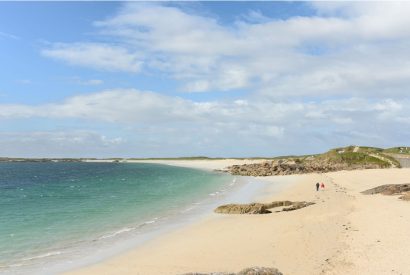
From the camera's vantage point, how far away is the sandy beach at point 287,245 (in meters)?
17.8

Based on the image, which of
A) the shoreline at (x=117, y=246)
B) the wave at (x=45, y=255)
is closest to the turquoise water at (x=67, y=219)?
the wave at (x=45, y=255)

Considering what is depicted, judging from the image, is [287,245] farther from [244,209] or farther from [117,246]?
[244,209]

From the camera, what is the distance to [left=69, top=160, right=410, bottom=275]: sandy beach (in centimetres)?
1775

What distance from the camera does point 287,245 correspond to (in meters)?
21.8

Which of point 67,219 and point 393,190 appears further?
point 393,190

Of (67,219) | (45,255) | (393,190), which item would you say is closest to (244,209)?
(67,219)

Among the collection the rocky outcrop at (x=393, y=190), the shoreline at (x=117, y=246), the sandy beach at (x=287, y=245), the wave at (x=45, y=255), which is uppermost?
the rocky outcrop at (x=393, y=190)

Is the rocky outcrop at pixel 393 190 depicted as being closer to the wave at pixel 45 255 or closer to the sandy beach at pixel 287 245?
the sandy beach at pixel 287 245

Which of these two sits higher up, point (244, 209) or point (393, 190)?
point (393, 190)

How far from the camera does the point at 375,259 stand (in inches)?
699

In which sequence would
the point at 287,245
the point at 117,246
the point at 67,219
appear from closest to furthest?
the point at 287,245 < the point at 117,246 < the point at 67,219

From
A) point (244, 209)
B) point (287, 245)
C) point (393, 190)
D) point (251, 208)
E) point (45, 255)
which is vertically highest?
point (393, 190)

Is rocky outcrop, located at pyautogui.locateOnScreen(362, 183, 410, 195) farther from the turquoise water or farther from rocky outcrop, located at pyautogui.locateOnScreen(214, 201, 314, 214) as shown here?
the turquoise water

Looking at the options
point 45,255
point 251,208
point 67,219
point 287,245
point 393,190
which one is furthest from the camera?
point 393,190
